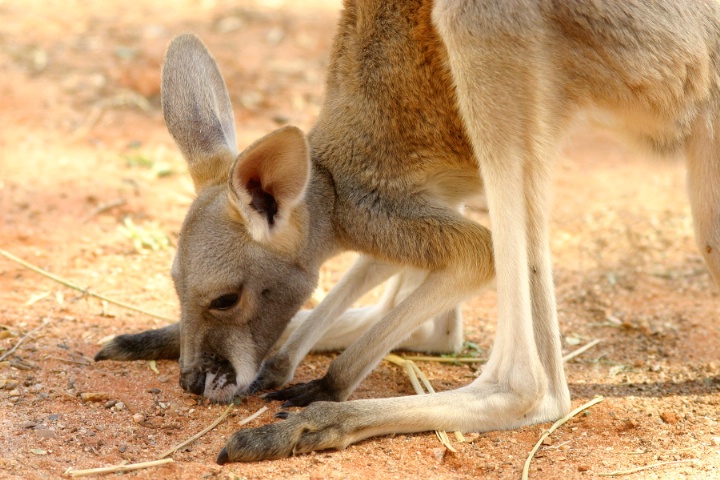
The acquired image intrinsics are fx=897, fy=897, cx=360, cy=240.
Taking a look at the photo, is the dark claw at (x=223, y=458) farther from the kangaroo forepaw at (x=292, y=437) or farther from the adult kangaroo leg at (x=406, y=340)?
the adult kangaroo leg at (x=406, y=340)

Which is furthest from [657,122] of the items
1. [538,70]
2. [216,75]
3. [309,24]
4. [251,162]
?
[309,24]

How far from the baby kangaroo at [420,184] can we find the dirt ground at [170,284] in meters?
0.14

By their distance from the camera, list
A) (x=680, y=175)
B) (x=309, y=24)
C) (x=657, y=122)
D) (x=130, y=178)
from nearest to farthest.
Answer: (x=657, y=122) < (x=130, y=178) < (x=680, y=175) < (x=309, y=24)

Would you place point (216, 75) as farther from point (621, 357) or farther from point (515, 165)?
point (621, 357)

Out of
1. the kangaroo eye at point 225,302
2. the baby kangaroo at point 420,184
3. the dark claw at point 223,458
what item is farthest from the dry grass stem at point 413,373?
the dark claw at point 223,458

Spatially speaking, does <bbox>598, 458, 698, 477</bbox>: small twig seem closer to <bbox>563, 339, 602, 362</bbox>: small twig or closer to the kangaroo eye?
<bbox>563, 339, 602, 362</bbox>: small twig

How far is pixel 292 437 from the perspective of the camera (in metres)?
2.79

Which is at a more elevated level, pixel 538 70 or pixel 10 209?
pixel 538 70

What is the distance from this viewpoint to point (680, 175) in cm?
609

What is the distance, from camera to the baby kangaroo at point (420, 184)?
2.98m

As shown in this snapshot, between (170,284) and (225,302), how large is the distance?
1296mm

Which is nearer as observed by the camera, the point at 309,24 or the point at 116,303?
the point at 116,303

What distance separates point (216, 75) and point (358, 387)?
4.47 ft

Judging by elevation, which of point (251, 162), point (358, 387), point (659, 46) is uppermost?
point (659, 46)
